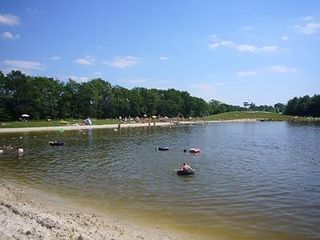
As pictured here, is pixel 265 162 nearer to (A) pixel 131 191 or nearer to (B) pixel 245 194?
(B) pixel 245 194

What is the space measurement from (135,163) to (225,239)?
3068 cm

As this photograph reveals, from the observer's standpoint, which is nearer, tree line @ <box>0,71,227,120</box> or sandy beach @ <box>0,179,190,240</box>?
sandy beach @ <box>0,179,190,240</box>

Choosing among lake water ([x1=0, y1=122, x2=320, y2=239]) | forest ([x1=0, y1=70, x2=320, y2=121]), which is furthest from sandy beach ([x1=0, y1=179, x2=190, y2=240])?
forest ([x1=0, y1=70, x2=320, y2=121])

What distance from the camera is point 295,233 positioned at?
21.1m

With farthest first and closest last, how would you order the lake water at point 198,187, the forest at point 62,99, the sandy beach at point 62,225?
the forest at point 62,99
the lake water at point 198,187
the sandy beach at point 62,225

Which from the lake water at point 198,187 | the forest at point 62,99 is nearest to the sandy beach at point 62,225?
the lake water at point 198,187

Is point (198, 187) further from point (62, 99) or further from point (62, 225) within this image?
point (62, 99)

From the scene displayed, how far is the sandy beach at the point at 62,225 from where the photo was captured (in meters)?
17.4

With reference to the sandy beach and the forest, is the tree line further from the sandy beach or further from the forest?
the sandy beach

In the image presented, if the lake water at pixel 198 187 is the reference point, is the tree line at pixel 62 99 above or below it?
above

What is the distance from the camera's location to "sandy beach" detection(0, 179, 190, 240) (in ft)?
57.2

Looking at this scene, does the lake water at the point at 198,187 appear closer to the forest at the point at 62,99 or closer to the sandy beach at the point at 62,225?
the sandy beach at the point at 62,225

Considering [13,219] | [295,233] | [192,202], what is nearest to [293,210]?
[295,233]

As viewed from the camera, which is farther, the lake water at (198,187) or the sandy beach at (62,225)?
the lake water at (198,187)
